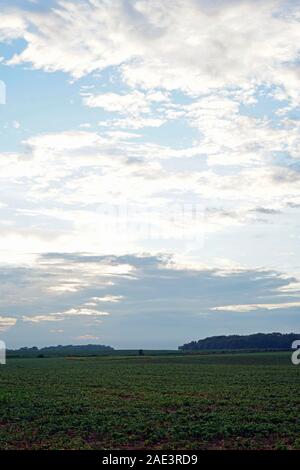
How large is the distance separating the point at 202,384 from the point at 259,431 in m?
21.3

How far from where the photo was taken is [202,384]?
41.5 m

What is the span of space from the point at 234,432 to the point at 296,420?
3.87 metres

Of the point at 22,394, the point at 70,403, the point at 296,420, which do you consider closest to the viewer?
the point at 296,420

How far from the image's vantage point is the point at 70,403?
29156 millimetres

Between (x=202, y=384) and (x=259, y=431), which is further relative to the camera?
(x=202, y=384)
